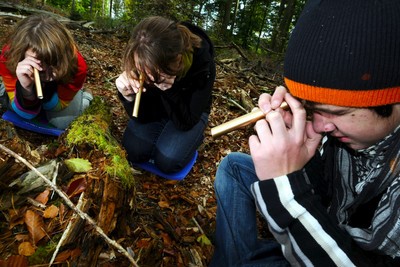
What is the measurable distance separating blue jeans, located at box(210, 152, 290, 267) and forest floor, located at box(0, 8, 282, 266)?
0.34m

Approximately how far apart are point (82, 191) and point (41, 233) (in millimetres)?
287

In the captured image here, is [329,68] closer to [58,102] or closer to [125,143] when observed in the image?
[125,143]

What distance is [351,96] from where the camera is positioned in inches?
49.4

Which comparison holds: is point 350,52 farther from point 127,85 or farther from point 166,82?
point 127,85

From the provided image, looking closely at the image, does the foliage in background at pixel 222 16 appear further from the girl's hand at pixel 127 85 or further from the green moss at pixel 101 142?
the green moss at pixel 101 142

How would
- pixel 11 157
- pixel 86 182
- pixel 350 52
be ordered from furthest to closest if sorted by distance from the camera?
pixel 86 182 → pixel 11 157 → pixel 350 52

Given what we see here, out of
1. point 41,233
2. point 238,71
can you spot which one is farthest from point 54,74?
point 238,71

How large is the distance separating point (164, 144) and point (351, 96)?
2118 mm

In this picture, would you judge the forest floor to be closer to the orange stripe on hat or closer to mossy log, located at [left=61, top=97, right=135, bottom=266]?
mossy log, located at [left=61, top=97, right=135, bottom=266]

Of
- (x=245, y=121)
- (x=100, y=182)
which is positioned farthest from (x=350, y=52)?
(x=100, y=182)

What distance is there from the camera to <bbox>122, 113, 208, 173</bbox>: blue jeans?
2979 millimetres

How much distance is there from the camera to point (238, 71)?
5.71 metres

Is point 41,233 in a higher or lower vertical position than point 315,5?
lower

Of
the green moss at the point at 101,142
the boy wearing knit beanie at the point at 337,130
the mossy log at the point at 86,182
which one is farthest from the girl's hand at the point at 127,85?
the boy wearing knit beanie at the point at 337,130
